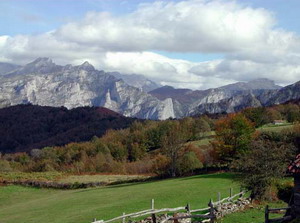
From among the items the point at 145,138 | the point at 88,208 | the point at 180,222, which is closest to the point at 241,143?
the point at 88,208

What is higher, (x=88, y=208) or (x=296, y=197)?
Answer: (x=296, y=197)

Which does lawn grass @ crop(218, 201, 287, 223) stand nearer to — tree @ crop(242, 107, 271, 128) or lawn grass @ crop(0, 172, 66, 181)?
lawn grass @ crop(0, 172, 66, 181)

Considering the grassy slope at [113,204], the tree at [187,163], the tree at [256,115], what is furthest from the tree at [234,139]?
the tree at [256,115]

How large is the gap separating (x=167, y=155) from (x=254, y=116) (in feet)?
199

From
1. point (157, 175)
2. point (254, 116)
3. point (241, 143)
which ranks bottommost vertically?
point (157, 175)

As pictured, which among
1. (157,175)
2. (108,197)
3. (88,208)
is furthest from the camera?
(157,175)

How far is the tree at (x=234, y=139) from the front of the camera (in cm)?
7249

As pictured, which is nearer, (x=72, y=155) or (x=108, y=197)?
(x=108, y=197)

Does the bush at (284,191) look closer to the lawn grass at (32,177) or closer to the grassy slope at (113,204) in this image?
the grassy slope at (113,204)

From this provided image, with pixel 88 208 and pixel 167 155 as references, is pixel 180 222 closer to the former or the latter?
pixel 88 208

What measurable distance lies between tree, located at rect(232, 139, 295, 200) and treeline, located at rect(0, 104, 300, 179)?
2916cm

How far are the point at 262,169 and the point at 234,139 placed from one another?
39.2m

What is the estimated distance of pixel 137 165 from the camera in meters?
107

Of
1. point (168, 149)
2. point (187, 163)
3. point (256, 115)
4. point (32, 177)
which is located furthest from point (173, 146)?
point (256, 115)
